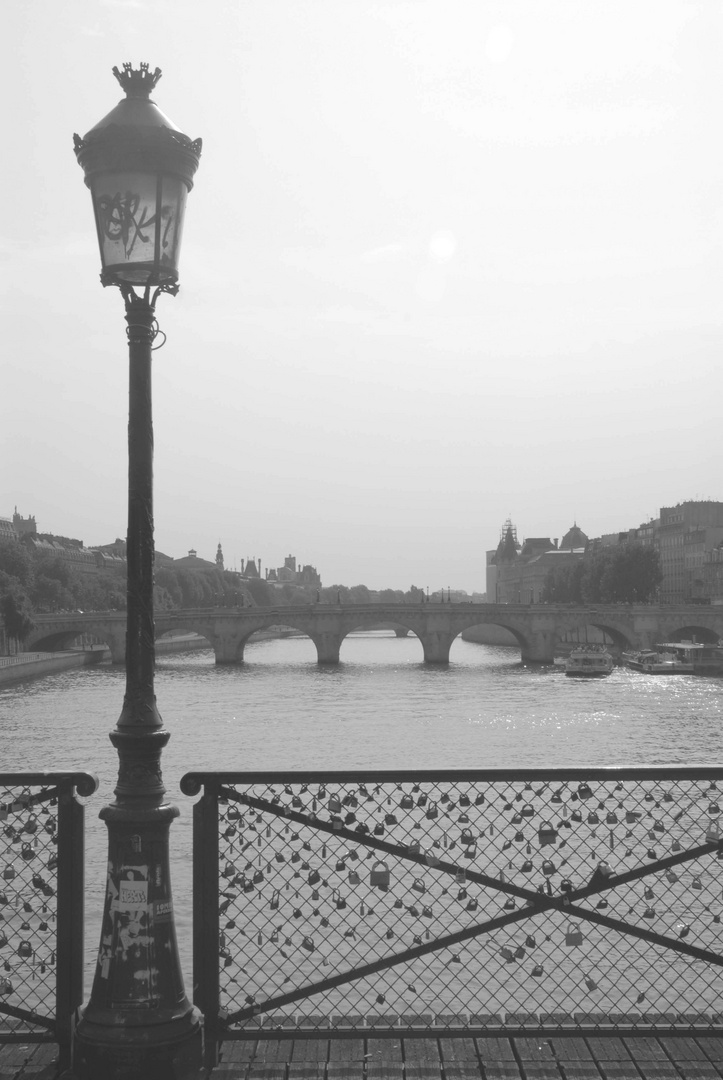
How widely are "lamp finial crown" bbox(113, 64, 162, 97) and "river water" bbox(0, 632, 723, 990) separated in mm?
8968

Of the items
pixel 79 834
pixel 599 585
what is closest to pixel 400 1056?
pixel 79 834

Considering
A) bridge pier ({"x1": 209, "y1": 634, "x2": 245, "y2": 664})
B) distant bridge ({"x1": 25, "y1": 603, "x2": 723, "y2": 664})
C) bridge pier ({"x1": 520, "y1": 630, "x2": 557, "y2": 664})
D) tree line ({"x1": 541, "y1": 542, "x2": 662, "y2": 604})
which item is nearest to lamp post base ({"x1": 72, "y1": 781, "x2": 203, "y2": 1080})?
distant bridge ({"x1": 25, "y1": 603, "x2": 723, "y2": 664})

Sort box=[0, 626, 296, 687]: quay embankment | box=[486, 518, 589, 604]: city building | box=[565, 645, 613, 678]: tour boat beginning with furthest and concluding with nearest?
box=[486, 518, 589, 604]: city building < box=[565, 645, 613, 678]: tour boat < box=[0, 626, 296, 687]: quay embankment

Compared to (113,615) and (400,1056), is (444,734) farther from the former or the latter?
(113,615)

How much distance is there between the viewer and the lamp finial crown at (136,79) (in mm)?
4469

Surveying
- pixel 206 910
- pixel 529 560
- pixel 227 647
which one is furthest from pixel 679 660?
pixel 529 560

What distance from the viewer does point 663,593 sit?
10888cm

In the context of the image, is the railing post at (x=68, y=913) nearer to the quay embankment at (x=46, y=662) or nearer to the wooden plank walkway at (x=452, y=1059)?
the wooden plank walkway at (x=452, y=1059)

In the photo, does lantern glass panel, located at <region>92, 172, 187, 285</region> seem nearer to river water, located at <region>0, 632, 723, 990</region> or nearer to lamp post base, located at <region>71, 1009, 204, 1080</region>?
lamp post base, located at <region>71, 1009, 204, 1080</region>

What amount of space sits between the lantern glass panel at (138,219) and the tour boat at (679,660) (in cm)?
5549

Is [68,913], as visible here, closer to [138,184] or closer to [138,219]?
[138,219]

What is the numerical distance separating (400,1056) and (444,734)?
94.8 feet

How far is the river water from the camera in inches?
1039

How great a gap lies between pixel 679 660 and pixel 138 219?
59.4 m
